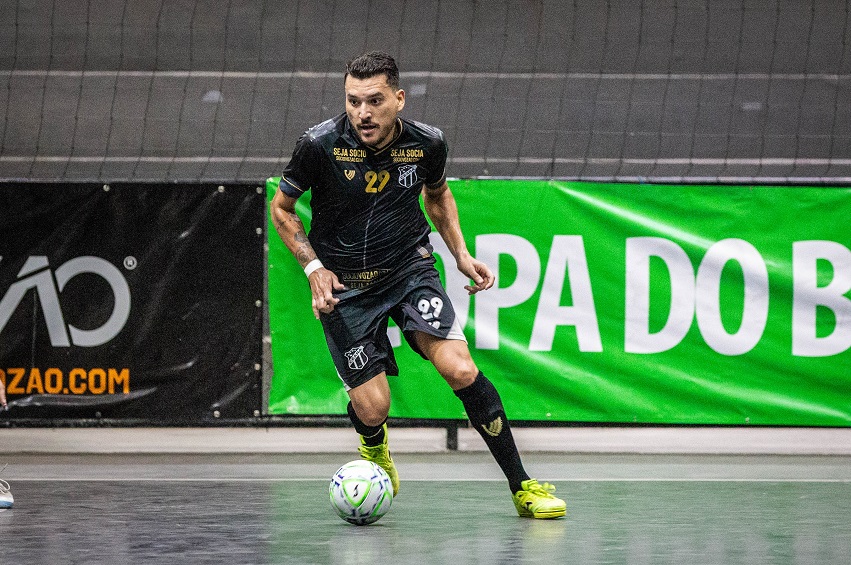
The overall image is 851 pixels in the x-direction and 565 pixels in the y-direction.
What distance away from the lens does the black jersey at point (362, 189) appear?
5.35 m

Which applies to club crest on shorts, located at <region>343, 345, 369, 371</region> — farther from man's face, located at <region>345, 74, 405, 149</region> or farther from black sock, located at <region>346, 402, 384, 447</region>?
man's face, located at <region>345, 74, 405, 149</region>

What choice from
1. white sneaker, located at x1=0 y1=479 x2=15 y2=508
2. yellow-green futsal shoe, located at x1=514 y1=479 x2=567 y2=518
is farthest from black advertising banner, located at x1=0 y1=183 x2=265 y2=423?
Answer: yellow-green futsal shoe, located at x1=514 y1=479 x2=567 y2=518

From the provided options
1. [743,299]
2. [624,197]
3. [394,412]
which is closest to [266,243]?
[394,412]

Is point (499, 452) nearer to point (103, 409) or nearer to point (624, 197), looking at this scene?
point (624, 197)

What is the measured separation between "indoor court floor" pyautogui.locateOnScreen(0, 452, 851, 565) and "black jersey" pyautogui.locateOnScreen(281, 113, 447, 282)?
118 cm

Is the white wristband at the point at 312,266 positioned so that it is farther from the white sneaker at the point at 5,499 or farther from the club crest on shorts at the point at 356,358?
the white sneaker at the point at 5,499

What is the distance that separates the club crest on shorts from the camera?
5.37 metres

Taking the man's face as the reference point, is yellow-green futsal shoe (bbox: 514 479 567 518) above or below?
below

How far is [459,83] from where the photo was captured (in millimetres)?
11359

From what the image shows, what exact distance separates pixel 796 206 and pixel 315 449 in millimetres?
3616

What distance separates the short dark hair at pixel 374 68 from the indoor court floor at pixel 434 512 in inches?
75.1

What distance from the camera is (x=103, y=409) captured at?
7.96m

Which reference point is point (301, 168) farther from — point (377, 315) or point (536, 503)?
point (536, 503)

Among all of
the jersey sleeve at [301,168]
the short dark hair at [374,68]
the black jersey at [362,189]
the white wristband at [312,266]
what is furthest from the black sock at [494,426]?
the short dark hair at [374,68]
